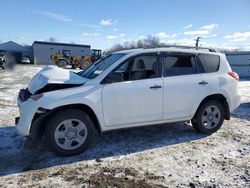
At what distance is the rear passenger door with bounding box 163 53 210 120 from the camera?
4867mm

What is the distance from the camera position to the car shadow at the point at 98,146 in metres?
4.04

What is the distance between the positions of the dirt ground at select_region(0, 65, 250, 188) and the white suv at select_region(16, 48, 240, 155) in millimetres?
353

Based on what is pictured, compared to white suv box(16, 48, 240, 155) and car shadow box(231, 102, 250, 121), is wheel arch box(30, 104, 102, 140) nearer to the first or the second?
white suv box(16, 48, 240, 155)

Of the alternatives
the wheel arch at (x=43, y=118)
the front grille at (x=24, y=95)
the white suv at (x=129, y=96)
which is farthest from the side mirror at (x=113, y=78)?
the front grille at (x=24, y=95)

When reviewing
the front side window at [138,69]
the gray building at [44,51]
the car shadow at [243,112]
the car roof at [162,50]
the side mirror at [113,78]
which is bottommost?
the car shadow at [243,112]

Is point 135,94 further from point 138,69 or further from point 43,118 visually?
point 43,118

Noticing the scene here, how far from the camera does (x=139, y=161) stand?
4117 millimetres

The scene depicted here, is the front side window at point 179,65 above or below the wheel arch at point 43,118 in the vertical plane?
above

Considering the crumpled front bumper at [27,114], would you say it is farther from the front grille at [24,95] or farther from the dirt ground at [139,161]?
the dirt ground at [139,161]

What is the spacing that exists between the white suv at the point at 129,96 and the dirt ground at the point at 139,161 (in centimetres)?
35

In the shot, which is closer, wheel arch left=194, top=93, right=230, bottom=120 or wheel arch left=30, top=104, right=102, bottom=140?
wheel arch left=30, top=104, right=102, bottom=140

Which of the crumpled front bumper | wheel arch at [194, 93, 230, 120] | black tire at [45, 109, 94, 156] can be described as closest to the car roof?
wheel arch at [194, 93, 230, 120]

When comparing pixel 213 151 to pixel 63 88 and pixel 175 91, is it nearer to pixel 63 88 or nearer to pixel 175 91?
pixel 175 91

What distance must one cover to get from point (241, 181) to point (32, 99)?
137 inches
